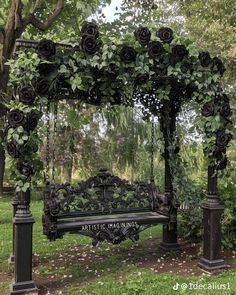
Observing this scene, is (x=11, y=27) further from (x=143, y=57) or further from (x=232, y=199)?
(x=232, y=199)

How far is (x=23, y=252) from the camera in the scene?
3594mm

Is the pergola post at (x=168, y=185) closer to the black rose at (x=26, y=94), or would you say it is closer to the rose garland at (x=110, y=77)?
the rose garland at (x=110, y=77)

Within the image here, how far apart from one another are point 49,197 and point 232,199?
7.89ft

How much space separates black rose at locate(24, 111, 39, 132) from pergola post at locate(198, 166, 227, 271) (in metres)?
2.09

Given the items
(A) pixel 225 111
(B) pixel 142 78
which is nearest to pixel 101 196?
(B) pixel 142 78

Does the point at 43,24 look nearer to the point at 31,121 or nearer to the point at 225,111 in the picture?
the point at 31,121

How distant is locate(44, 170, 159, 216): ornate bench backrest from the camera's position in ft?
15.2

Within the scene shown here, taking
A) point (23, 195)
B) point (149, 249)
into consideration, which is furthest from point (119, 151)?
point (23, 195)

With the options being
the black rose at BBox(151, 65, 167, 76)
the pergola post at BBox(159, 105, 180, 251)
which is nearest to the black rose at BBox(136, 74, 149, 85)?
the black rose at BBox(151, 65, 167, 76)

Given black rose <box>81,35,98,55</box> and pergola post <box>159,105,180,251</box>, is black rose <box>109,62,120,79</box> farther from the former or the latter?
pergola post <box>159,105,180,251</box>

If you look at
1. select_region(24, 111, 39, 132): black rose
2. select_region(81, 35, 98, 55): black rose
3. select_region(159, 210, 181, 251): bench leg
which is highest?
select_region(81, 35, 98, 55): black rose

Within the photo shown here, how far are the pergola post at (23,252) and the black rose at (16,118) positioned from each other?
2.24ft

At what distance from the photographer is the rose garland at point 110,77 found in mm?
3586

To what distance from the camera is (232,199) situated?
497cm
